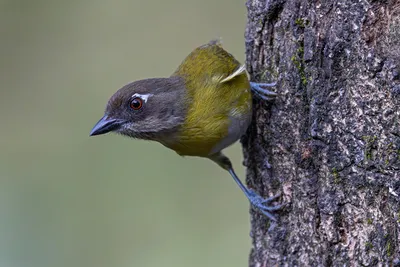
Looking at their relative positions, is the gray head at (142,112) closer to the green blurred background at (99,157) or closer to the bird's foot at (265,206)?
Answer: the bird's foot at (265,206)

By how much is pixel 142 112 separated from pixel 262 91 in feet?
2.98

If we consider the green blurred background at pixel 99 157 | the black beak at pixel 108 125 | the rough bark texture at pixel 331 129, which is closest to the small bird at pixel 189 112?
the black beak at pixel 108 125

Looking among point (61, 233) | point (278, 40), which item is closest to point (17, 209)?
point (61, 233)

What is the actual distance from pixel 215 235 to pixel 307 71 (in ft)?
13.0

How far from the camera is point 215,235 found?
6.88 metres

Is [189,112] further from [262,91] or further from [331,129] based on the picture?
[331,129]

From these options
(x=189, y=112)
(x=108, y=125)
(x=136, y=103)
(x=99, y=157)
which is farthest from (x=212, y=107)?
(x=99, y=157)

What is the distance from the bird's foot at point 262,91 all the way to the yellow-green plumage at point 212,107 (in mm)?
105

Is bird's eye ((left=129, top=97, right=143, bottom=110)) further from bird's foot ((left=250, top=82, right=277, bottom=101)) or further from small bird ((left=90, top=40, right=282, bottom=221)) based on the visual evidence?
bird's foot ((left=250, top=82, right=277, bottom=101))

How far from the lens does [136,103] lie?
4000 mm

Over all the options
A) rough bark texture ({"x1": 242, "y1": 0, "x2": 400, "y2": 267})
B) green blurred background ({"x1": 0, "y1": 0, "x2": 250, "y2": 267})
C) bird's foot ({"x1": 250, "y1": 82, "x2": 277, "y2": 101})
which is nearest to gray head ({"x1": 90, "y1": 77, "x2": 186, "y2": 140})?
bird's foot ({"x1": 250, "y1": 82, "x2": 277, "y2": 101})

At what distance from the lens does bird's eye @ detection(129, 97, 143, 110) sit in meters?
3.99

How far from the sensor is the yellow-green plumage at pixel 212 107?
12.9 ft

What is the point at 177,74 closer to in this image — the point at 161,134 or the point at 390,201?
the point at 161,134
